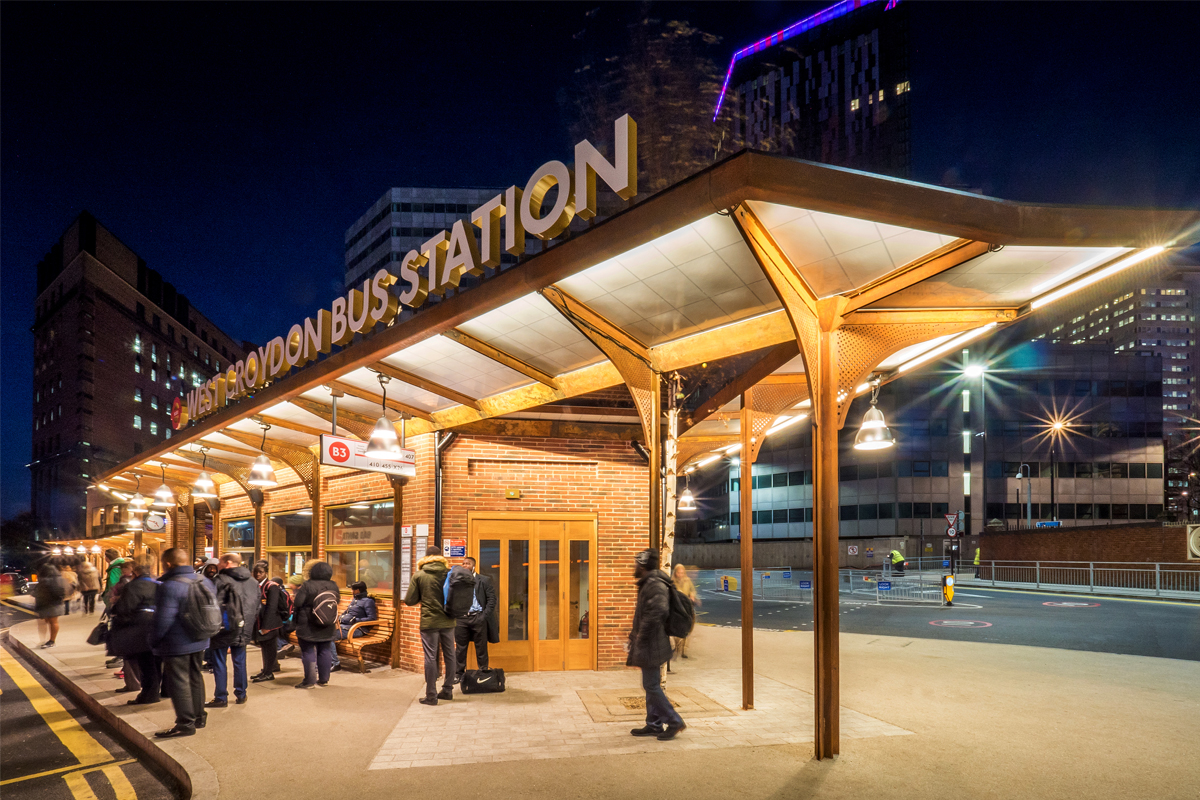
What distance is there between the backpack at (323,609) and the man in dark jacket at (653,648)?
462cm

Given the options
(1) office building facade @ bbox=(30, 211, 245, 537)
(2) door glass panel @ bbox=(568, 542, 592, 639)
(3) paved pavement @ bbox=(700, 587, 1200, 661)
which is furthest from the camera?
(1) office building facade @ bbox=(30, 211, 245, 537)

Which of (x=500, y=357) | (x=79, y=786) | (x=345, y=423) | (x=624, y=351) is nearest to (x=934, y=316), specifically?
(x=624, y=351)

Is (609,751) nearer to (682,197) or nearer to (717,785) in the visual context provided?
(717,785)

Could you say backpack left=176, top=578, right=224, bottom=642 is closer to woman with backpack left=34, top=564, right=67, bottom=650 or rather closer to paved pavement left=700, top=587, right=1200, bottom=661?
woman with backpack left=34, top=564, right=67, bottom=650

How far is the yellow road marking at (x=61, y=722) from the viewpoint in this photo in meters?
7.13

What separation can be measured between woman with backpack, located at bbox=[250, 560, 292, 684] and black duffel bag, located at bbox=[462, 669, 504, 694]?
3203 mm

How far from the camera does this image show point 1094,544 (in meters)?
29.6

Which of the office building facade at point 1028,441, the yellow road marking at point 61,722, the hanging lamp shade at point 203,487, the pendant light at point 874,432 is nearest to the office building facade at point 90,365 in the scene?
the hanging lamp shade at point 203,487

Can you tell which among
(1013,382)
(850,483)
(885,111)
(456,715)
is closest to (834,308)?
(456,715)

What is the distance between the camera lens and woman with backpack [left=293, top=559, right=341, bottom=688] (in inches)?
375

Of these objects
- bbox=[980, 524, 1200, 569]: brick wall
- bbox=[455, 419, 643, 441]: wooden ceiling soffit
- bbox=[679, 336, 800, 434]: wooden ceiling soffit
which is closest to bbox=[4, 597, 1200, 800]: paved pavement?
Result: bbox=[455, 419, 643, 441]: wooden ceiling soffit

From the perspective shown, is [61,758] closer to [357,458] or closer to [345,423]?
[357,458]

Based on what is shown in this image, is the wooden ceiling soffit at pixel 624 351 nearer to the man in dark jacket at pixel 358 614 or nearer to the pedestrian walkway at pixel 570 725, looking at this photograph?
the pedestrian walkway at pixel 570 725

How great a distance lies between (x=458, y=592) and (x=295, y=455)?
6898 millimetres
